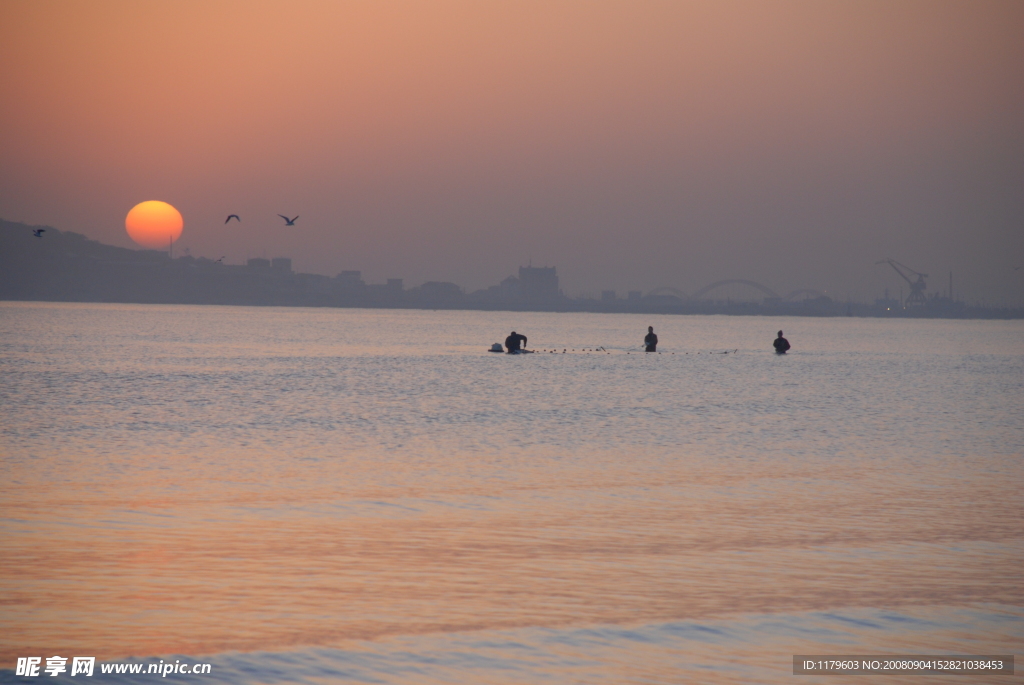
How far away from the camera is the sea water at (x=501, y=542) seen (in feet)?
31.6

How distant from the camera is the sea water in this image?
964 cm

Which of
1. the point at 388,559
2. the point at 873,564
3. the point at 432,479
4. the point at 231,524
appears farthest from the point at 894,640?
the point at 432,479

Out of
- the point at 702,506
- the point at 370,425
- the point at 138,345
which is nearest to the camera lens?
the point at 702,506

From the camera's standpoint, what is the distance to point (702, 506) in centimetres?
1695

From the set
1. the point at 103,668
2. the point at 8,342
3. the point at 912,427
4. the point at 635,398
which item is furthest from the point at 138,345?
the point at 103,668

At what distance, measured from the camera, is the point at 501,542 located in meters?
13.9

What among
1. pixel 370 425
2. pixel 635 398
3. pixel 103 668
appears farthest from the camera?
pixel 635 398

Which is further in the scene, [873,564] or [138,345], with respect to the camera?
[138,345]

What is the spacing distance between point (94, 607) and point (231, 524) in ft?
14.4

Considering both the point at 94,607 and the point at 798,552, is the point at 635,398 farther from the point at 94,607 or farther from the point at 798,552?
the point at 94,607

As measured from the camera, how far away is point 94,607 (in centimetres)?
1048

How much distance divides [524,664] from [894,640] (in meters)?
3.82

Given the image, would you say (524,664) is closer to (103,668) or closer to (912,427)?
(103,668)

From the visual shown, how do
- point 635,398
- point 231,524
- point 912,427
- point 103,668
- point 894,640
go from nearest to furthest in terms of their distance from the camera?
point 103,668 < point 894,640 < point 231,524 < point 912,427 < point 635,398
